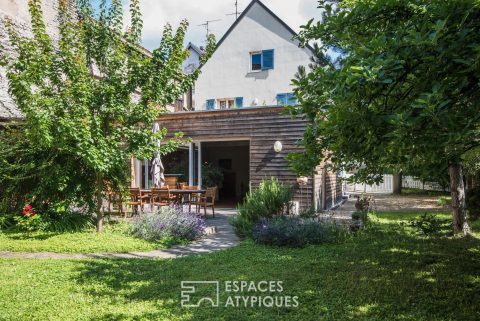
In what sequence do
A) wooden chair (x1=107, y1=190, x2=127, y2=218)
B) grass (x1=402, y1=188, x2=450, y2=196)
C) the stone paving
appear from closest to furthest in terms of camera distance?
the stone paving < wooden chair (x1=107, y1=190, x2=127, y2=218) < grass (x1=402, y1=188, x2=450, y2=196)

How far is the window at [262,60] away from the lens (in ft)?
59.7

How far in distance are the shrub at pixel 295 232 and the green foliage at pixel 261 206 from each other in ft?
1.62

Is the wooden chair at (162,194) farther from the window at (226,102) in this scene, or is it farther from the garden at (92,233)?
the window at (226,102)

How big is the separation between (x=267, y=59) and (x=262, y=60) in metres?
0.30

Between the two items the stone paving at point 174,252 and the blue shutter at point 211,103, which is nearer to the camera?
the stone paving at point 174,252

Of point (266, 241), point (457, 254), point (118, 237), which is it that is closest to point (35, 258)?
point (118, 237)

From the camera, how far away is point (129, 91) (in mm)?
7398

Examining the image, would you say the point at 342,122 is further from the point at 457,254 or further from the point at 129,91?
the point at 129,91

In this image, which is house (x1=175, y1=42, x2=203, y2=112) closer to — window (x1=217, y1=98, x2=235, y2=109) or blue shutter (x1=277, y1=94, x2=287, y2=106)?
window (x1=217, y1=98, x2=235, y2=109)

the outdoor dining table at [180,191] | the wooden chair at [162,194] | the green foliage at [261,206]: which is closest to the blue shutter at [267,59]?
the outdoor dining table at [180,191]

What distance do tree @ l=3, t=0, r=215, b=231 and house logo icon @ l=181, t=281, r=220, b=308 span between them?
3.68 m

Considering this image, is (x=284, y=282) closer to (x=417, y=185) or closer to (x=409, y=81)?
(x=409, y=81)

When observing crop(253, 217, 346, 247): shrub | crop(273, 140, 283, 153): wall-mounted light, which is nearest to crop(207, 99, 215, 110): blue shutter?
crop(273, 140, 283, 153): wall-mounted light

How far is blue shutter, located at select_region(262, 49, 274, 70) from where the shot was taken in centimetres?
1819
